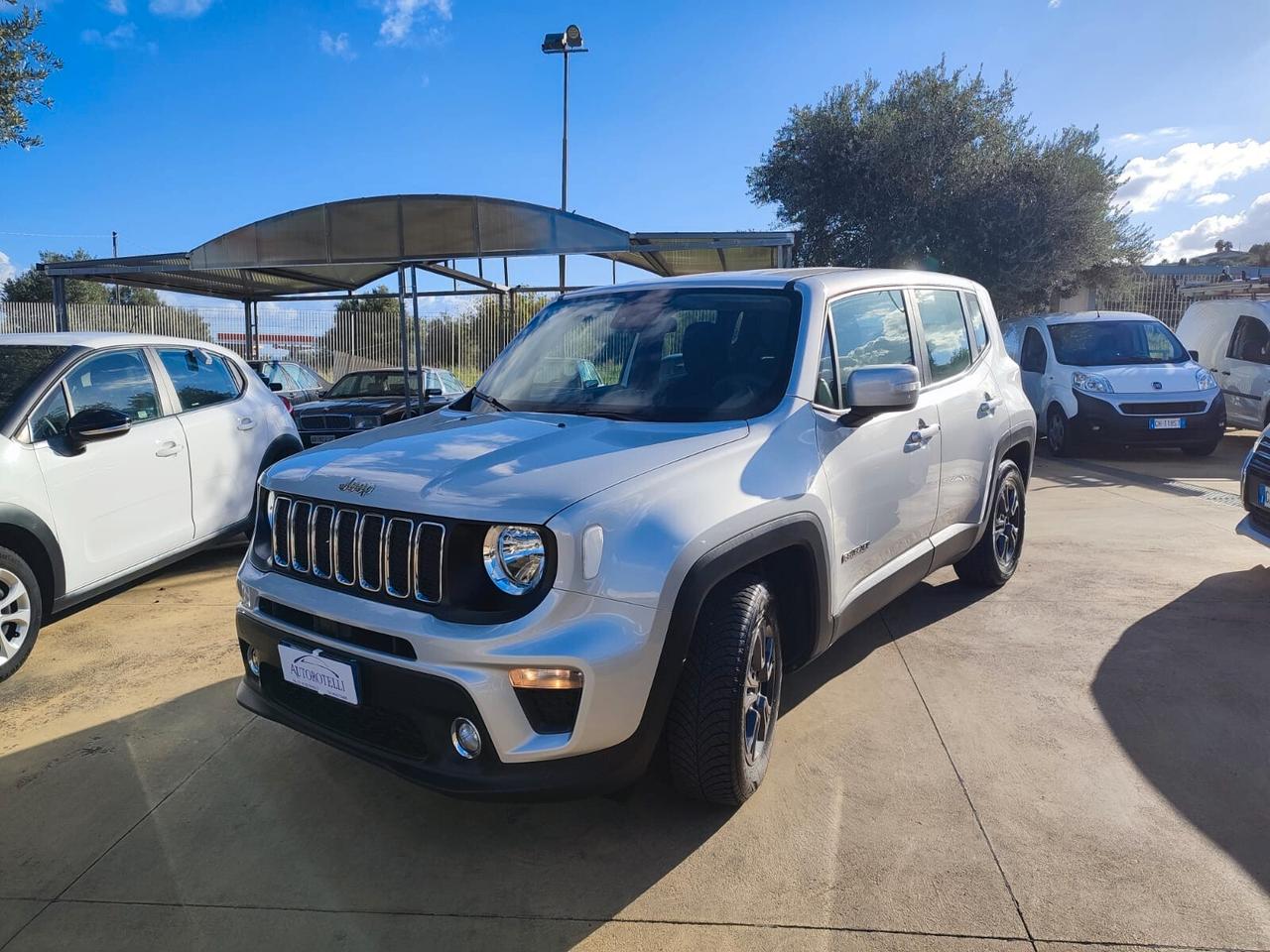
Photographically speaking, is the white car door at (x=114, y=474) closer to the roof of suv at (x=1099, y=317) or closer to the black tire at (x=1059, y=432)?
the black tire at (x=1059, y=432)

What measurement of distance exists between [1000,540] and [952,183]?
1565 cm

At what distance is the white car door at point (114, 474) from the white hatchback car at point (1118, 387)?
1017cm

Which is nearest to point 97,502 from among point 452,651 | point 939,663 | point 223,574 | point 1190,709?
point 223,574

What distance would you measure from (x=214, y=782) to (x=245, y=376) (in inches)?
151

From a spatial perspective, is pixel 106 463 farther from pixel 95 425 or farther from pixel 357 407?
pixel 357 407

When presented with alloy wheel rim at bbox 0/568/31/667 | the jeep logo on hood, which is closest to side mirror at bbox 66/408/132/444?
alloy wheel rim at bbox 0/568/31/667

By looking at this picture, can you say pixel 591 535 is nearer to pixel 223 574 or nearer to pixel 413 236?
pixel 223 574

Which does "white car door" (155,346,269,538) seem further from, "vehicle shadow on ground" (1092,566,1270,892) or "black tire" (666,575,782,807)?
"vehicle shadow on ground" (1092,566,1270,892)

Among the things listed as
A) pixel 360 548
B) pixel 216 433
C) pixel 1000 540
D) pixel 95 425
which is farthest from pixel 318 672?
pixel 1000 540

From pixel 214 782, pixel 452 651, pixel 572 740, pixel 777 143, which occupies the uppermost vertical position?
→ pixel 777 143

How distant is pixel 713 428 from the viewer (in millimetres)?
3018

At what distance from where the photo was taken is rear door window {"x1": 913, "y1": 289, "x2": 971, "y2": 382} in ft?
14.3

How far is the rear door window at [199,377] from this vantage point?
18.2 feet

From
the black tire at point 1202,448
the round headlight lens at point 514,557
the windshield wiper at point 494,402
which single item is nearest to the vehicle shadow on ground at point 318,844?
the round headlight lens at point 514,557
